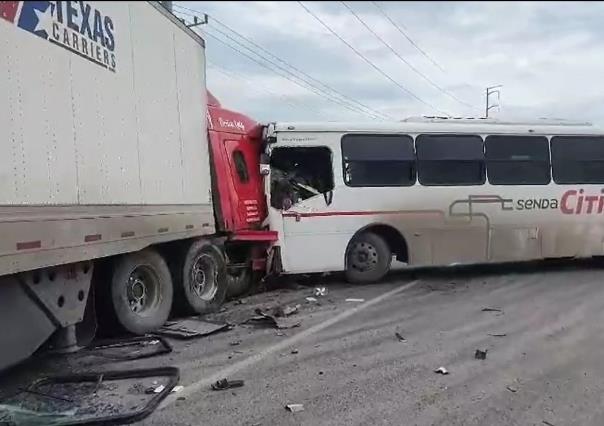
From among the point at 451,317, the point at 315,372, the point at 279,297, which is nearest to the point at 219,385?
the point at 315,372

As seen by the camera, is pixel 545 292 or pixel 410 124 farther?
pixel 410 124

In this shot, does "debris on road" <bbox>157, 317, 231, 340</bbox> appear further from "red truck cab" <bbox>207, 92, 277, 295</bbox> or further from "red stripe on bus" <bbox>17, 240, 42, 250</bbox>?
"red stripe on bus" <bbox>17, 240, 42, 250</bbox>

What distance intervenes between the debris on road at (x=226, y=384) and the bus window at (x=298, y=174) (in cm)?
530

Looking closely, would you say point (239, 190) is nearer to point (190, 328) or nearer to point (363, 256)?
point (363, 256)

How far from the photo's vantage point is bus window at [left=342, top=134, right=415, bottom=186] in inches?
428

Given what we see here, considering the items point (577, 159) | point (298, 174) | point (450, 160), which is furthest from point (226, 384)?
point (577, 159)

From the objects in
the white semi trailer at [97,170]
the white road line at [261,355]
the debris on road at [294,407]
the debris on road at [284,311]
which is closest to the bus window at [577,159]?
the white road line at [261,355]

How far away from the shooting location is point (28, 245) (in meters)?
4.77

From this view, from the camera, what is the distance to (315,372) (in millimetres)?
5574

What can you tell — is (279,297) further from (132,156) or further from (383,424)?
(383,424)

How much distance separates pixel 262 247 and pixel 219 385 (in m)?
5.01

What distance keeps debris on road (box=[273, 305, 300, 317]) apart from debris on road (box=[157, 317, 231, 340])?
828mm

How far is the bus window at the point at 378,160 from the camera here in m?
10.9

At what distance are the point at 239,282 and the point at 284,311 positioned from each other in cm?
176
